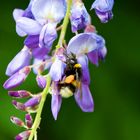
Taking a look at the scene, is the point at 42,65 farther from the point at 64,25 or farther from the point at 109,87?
the point at 109,87

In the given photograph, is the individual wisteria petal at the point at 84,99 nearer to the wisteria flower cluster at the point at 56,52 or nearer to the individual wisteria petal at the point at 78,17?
the wisteria flower cluster at the point at 56,52

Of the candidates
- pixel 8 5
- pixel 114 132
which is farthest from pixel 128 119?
pixel 8 5

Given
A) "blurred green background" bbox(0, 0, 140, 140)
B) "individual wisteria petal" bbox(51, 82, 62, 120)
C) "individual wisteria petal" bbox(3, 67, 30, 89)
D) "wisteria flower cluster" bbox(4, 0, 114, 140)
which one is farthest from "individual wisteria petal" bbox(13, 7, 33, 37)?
"blurred green background" bbox(0, 0, 140, 140)

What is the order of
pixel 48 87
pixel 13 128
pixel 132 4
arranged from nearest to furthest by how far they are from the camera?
pixel 48 87, pixel 13 128, pixel 132 4

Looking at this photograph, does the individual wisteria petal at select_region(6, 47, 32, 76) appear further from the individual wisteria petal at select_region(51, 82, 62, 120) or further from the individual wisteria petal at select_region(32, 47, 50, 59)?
the individual wisteria petal at select_region(51, 82, 62, 120)

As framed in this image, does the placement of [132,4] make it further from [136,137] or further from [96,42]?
[96,42]
